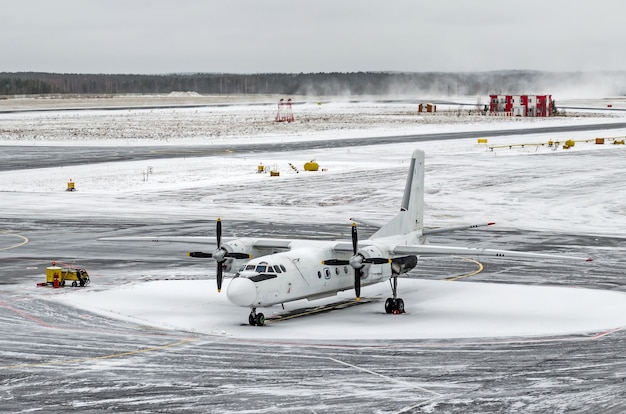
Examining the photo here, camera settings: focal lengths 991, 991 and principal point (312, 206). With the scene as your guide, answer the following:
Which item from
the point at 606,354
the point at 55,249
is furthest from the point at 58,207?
the point at 606,354

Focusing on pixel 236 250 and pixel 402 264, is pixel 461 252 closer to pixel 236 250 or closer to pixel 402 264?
pixel 402 264

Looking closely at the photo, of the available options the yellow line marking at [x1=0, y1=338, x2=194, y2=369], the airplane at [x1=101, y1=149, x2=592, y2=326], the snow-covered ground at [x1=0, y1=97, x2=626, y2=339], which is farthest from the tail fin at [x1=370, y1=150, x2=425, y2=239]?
the yellow line marking at [x1=0, y1=338, x2=194, y2=369]

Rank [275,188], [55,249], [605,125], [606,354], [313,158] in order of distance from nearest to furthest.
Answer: [606,354], [55,249], [275,188], [313,158], [605,125]

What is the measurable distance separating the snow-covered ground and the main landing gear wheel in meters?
0.50

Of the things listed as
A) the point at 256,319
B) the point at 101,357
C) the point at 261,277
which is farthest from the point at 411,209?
the point at 101,357

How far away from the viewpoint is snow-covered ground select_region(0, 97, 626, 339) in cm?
3716

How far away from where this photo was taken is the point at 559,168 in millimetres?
93438

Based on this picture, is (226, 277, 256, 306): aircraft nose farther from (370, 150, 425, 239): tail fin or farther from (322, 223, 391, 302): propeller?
(370, 150, 425, 239): tail fin

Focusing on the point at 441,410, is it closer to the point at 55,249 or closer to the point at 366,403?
the point at 366,403

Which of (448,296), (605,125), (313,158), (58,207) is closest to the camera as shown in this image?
(448,296)

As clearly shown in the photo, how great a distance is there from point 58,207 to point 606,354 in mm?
48659

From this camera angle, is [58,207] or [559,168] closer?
[58,207]

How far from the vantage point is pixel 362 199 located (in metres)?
74.3

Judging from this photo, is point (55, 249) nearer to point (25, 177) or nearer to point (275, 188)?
point (275, 188)
